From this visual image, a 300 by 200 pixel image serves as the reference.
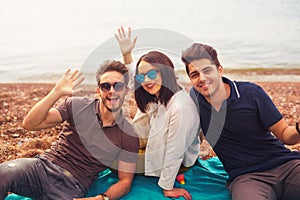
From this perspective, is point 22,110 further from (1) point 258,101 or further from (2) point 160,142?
(1) point 258,101

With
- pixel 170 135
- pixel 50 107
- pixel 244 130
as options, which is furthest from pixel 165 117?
pixel 50 107

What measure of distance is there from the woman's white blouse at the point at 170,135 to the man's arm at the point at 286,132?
609 mm

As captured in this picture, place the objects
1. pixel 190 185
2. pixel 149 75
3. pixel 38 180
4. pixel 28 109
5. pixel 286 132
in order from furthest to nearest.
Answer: pixel 28 109 < pixel 190 185 < pixel 149 75 < pixel 38 180 < pixel 286 132

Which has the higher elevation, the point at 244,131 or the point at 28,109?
the point at 244,131

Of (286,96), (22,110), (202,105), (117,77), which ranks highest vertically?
(117,77)

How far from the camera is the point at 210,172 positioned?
3.42 meters

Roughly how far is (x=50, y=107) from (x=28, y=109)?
13.8 ft

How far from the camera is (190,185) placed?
323 cm

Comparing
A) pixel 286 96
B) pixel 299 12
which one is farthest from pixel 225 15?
pixel 286 96

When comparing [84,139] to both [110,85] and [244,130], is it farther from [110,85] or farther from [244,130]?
[244,130]

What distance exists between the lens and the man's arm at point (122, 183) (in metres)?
2.84

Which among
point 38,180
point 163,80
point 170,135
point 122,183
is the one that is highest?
point 163,80

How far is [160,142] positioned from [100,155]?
49cm

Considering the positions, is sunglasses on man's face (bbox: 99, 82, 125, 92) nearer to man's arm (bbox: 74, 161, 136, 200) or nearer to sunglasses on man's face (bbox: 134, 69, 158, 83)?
sunglasses on man's face (bbox: 134, 69, 158, 83)
